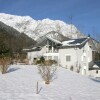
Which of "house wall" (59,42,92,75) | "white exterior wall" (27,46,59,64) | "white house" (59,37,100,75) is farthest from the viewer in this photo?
"white exterior wall" (27,46,59,64)

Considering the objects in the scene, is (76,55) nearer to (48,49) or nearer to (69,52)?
(69,52)

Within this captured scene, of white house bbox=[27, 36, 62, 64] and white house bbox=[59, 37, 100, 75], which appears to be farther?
white house bbox=[27, 36, 62, 64]

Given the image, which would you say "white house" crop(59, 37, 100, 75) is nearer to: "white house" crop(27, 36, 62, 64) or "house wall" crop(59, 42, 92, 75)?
"house wall" crop(59, 42, 92, 75)

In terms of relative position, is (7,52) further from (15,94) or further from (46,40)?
(15,94)

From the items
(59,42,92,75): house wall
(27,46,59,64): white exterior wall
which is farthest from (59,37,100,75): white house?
(27,46,59,64): white exterior wall

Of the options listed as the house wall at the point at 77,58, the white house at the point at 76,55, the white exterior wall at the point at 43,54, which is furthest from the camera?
the white exterior wall at the point at 43,54

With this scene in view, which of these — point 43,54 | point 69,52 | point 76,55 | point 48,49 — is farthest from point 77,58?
point 43,54

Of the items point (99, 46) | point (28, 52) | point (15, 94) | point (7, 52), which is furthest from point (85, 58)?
point (15, 94)

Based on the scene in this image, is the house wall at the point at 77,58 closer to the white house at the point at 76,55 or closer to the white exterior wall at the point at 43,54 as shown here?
the white house at the point at 76,55

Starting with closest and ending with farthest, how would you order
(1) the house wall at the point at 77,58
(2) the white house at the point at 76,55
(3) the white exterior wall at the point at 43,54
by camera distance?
1. (2) the white house at the point at 76,55
2. (1) the house wall at the point at 77,58
3. (3) the white exterior wall at the point at 43,54

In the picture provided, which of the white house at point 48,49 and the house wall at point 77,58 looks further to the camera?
the white house at point 48,49

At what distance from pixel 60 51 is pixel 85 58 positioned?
15.3 feet

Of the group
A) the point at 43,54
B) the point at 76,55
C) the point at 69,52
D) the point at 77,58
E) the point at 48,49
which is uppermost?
the point at 48,49

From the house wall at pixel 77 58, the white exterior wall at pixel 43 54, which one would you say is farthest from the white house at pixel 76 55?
the white exterior wall at pixel 43 54
